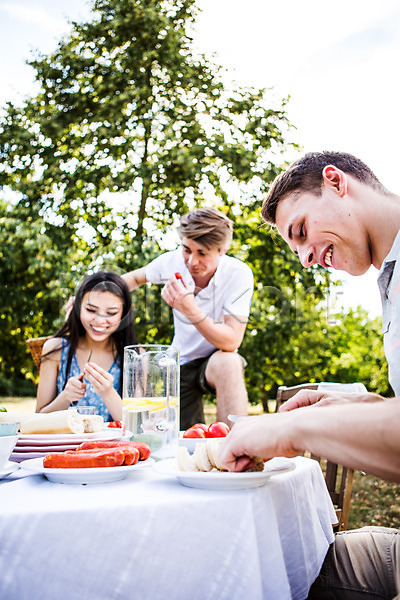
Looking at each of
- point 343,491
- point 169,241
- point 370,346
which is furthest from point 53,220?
point 370,346

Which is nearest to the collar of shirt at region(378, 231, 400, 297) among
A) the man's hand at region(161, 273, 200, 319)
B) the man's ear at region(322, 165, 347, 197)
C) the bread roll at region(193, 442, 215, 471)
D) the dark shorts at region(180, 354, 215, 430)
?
the man's ear at region(322, 165, 347, 197)

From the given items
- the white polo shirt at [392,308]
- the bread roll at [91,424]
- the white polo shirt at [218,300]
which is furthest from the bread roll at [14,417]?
the white polo shirt at [218,300]

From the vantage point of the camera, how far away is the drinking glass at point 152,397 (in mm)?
1626

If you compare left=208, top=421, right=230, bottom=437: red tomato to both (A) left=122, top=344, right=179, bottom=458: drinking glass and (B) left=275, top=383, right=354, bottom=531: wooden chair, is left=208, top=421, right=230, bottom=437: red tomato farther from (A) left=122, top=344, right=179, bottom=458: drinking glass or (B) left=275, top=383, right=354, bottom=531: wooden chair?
(B) left=275, top=383, right=354, bottom=531: wooden chair

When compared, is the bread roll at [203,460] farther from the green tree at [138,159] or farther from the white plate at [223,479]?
the green tree at [138,159]

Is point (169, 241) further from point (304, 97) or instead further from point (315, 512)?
point (315, 512)

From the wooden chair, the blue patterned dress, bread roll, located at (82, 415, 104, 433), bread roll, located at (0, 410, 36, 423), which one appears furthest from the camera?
the blue patterned dress

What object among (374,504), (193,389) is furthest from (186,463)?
(374,504)

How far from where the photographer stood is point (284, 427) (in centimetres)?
107

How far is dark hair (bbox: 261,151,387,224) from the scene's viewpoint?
170 cm

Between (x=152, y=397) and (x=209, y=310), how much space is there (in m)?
2.62

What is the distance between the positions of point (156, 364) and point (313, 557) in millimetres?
700

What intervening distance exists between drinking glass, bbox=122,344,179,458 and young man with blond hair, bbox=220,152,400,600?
1.22ft

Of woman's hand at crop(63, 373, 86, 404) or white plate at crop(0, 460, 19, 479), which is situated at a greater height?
woman's hand at crop(63, 373, 86, 404)
